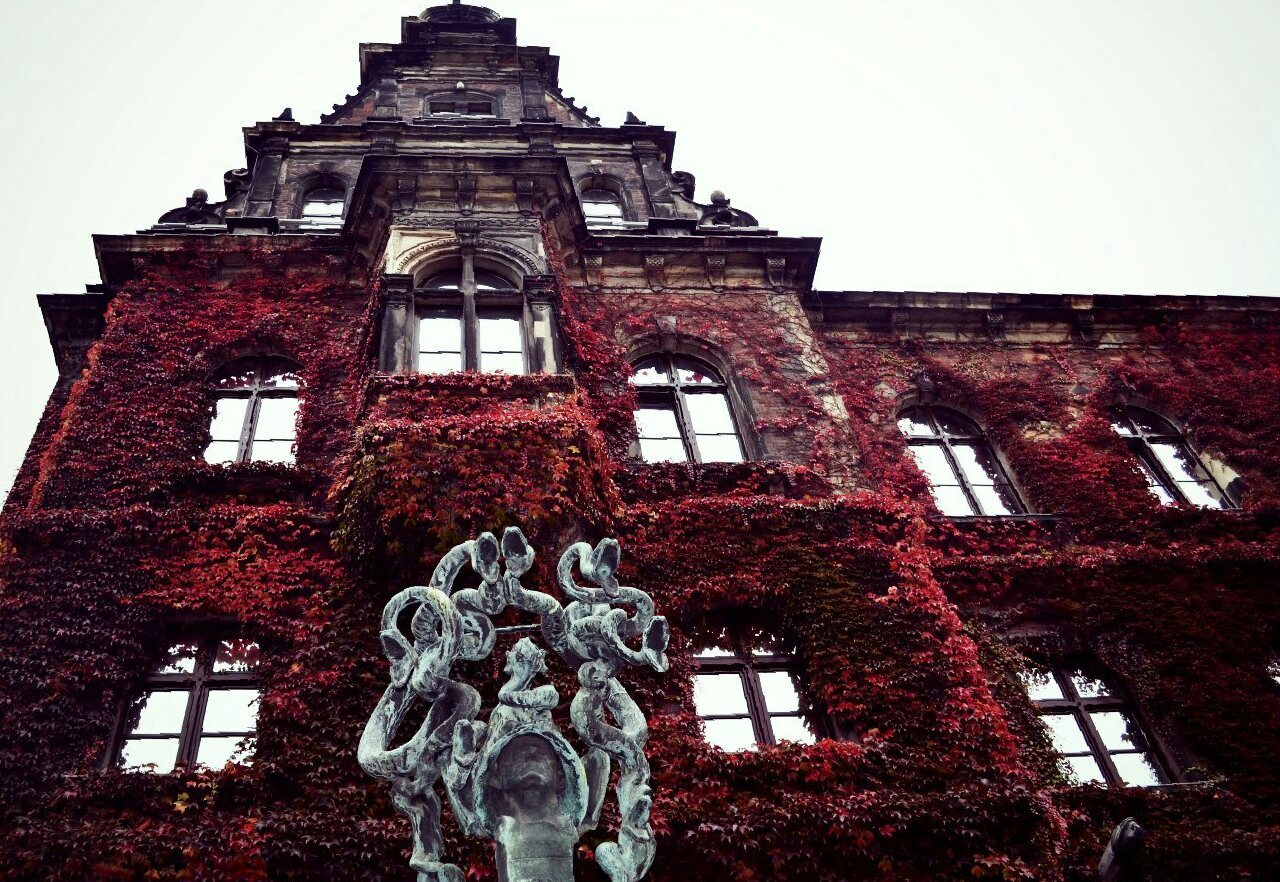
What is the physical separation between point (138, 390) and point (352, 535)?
4065 millimetres

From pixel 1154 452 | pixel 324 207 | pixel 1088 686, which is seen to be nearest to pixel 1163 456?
pixel 1154 452

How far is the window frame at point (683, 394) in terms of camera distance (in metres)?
12.9

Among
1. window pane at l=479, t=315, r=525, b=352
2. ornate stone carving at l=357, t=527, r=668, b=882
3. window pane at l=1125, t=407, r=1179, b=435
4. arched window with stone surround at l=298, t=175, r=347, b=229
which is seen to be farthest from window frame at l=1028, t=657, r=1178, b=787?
arched window with stone surround at l=298, t=175, r=347, b=229

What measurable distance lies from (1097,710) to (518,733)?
7608 millimetres

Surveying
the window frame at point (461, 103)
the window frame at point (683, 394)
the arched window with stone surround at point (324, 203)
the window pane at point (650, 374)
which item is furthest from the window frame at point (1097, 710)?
the window frame at point (461, 103)

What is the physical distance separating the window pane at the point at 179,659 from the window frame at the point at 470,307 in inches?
156

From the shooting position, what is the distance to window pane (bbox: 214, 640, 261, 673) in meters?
9.52

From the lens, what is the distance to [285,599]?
382 inches

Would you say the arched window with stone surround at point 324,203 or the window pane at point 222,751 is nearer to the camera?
the window pane at point 222,751

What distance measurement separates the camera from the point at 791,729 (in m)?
9.70

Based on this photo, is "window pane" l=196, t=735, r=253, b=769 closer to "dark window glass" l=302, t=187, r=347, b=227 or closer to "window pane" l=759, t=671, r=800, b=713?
"window pane" l=759, t=671, r=800, b=713

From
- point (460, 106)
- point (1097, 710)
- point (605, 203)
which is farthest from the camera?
point (460, 106)

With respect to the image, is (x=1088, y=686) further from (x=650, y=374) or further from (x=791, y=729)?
(x=650, y=374)

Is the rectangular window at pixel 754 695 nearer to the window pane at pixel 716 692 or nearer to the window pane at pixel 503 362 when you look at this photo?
the window pane at pixel 716 692
